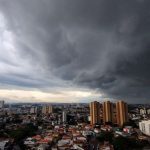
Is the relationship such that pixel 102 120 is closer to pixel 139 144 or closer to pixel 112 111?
pixel 112 111

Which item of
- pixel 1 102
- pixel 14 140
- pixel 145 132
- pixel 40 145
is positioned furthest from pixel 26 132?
pixel 1 102

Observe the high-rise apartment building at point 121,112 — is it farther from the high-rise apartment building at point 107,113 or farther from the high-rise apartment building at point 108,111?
the high-rise apartment building at point 108,111

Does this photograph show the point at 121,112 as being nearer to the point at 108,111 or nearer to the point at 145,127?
the point at 108,111

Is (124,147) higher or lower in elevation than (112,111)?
lower

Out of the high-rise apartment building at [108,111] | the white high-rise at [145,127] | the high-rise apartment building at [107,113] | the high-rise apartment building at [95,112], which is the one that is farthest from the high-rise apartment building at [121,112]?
the white high-rise at [145,127]

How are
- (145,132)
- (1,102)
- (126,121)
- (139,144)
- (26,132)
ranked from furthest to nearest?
1. (1,102)
2. (126,121)
3. (145,132)
4. (26,132)
5. (139,144)

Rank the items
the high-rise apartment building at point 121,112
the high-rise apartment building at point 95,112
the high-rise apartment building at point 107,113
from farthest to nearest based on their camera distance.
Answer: the high-rise apartment building at point 95,112
the high-rise apartment building at point 107,113
the high-rise apartment building at point 121,112

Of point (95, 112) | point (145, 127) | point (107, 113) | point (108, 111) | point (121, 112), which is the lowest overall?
point (145, 127)

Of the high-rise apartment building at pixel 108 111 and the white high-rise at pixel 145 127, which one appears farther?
the high-rise apartment building at pixel 108 111

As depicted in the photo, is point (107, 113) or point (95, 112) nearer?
point (95, 112)

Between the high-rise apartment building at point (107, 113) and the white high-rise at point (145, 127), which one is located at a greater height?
the high-rise apartment building at point (107, 113)

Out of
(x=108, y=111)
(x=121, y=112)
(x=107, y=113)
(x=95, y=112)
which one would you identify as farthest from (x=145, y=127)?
(x=95, y=112)
